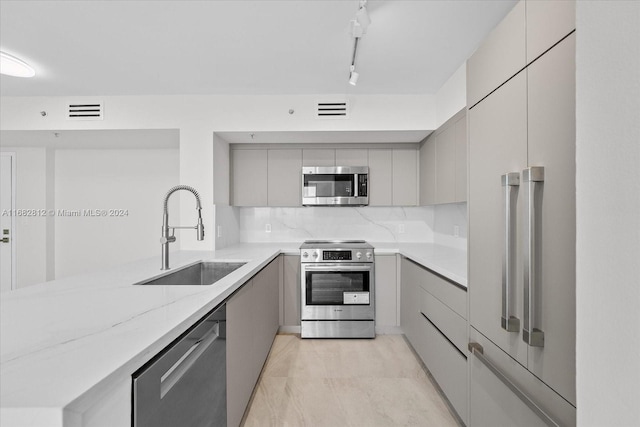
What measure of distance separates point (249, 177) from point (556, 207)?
3050mm

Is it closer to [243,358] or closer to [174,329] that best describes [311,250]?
[243,358]

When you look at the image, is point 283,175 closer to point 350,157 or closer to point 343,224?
point 350,157

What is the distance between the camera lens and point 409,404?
2.11 m

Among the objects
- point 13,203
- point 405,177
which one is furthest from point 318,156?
point 13,203

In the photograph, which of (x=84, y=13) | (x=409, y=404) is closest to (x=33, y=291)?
(x=84, y=13)

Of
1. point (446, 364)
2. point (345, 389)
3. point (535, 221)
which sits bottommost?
point (345, 389)

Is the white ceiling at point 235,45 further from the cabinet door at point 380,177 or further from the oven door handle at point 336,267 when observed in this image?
the oven door handle at point 336,267

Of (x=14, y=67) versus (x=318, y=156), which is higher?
(x=14, y=67)

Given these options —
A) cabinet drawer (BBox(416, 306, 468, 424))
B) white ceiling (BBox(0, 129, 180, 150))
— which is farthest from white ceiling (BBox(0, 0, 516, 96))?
cabinet drawer (BBox(416, 306, 468, 424))

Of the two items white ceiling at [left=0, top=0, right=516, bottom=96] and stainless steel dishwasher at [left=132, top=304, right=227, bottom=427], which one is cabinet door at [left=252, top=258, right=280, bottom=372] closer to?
stainless steel dishwasher at [left=132, top=304, right=227, bottom=427]

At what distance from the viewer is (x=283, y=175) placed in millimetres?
3566

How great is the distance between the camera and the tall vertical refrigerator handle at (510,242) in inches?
44.6

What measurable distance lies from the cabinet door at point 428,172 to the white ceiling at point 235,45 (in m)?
0.54

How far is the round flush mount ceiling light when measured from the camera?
7.84ft
